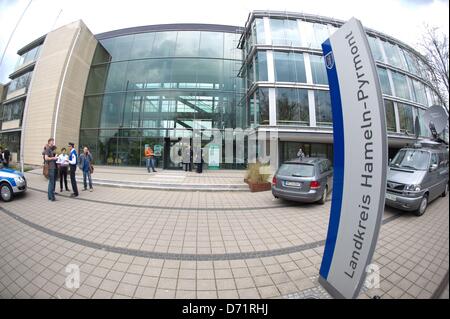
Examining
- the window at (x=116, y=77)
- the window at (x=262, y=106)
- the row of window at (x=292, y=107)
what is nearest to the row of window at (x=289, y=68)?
the row of window at (x=292, y=107)

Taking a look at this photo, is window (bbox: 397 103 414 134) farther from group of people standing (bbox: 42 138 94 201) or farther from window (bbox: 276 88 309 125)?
group of people standing (bbox: 42 138 94 201)

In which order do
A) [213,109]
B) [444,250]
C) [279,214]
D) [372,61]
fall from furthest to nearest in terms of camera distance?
[213,109], [279,214], [372,61], [444,250]

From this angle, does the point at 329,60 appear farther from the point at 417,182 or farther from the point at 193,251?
the point at 417,182

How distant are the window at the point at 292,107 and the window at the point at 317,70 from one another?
6.45 ft

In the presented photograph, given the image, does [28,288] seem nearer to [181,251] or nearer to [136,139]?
[181,251]

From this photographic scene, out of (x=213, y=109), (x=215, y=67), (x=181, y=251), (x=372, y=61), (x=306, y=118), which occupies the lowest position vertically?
(x=181, y=251)

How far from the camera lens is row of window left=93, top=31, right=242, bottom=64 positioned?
16875 millimetres

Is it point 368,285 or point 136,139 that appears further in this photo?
point 136,139

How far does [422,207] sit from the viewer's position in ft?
15.6

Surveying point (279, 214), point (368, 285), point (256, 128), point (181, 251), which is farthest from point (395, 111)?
point (181, 251)

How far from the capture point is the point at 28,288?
7.29ft

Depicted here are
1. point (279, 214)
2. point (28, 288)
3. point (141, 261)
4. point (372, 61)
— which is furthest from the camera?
point (279, 214)

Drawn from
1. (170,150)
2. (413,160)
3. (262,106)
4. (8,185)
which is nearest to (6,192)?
(8,185)

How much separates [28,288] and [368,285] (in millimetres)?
4540
